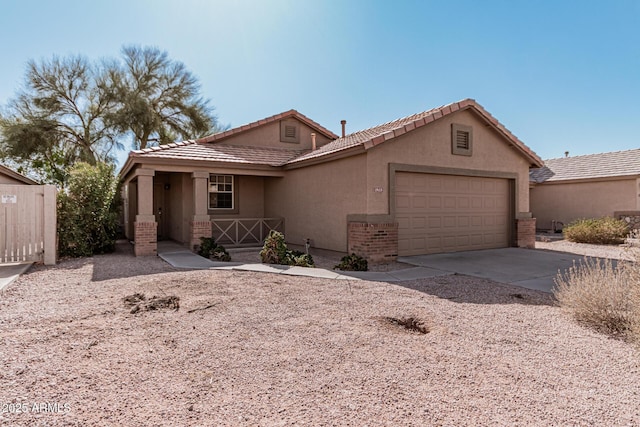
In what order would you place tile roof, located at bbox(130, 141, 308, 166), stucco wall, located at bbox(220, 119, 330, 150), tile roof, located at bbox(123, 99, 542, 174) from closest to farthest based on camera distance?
1. tile roof, located at bbox(123, 99, 542, 174)
2. tile roof, located at bbox(130, 141, 308, 166)
3. stucco wall, located at bbox(220, 119, 330, 150)

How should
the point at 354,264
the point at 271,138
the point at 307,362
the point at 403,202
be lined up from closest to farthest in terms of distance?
1. the point at 307,362
2. the point at 354,264
3. the point at 403,202
4. the point at 271,138

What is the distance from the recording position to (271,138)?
15555 mm

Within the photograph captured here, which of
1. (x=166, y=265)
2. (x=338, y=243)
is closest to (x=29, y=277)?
(x=166, y=265)

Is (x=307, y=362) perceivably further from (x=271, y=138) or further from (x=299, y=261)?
(x=271, y=138)

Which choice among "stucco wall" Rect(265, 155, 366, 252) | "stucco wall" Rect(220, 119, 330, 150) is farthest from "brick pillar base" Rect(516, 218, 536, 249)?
"stucco wall" Rect(220, 119, 330, 150)

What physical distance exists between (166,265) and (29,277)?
8.98ft

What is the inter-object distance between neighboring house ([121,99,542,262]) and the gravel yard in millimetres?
4269

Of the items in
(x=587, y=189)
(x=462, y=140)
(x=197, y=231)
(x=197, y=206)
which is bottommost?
(x=197, y=231)

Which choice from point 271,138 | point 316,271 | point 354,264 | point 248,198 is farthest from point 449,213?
point 271,138

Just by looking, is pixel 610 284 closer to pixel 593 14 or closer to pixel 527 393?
pixel 527 393

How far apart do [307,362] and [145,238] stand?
9.11 m

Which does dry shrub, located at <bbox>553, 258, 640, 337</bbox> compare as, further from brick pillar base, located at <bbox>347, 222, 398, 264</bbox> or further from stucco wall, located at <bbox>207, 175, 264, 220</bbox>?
stucco wall, located at <bbox>207, 175, 264, 220</bbox>

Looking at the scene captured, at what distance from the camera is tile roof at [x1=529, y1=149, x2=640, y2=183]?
18.0 meters

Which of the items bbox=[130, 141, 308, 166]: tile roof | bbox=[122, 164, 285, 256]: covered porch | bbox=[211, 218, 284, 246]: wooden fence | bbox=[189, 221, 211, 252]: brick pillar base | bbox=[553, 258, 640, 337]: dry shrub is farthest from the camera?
bbox=[211, 218, 284, 246]: wooden fence
